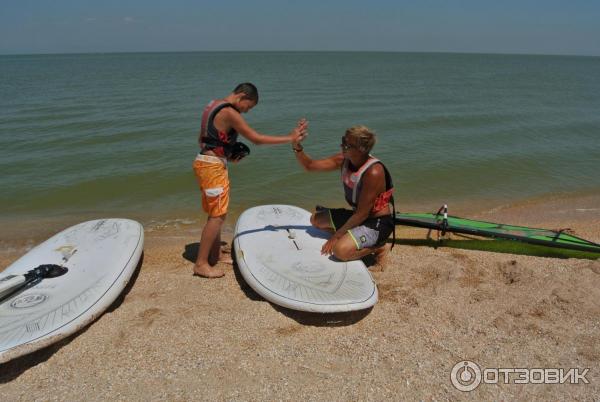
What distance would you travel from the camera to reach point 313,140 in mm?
12281

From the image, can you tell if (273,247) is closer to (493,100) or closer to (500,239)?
(500,239)

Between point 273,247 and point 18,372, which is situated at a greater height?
point 273,247

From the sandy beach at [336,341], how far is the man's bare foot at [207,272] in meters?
0.08

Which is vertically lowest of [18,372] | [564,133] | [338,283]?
[18,372]

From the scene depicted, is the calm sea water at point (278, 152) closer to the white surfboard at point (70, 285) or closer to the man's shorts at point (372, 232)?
the white surfboard at point (70, 285)

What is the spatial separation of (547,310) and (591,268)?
1.15 metres

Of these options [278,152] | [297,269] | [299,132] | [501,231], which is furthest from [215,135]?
[278,152]

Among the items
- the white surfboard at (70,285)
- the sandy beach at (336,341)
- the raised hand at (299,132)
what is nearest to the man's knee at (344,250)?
the sandy beach at (336,341)

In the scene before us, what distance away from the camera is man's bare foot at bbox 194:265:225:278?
4418 millimetres

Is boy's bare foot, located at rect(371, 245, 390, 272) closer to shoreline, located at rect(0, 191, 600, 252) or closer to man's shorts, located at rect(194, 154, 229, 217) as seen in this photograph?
man's shorts, located at rect(194, 154, 229, 217)

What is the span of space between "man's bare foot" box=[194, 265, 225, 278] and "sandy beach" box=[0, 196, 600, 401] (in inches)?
3.1

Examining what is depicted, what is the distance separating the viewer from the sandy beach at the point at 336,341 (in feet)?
9.61

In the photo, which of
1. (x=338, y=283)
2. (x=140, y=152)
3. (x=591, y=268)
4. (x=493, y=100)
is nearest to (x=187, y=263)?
(x=338, y=283)

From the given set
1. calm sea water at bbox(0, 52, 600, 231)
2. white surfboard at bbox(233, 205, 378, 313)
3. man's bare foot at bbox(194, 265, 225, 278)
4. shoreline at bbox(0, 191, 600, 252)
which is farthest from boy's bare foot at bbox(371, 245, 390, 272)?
calm sea water at bbox(0, 52, 600, 231)
